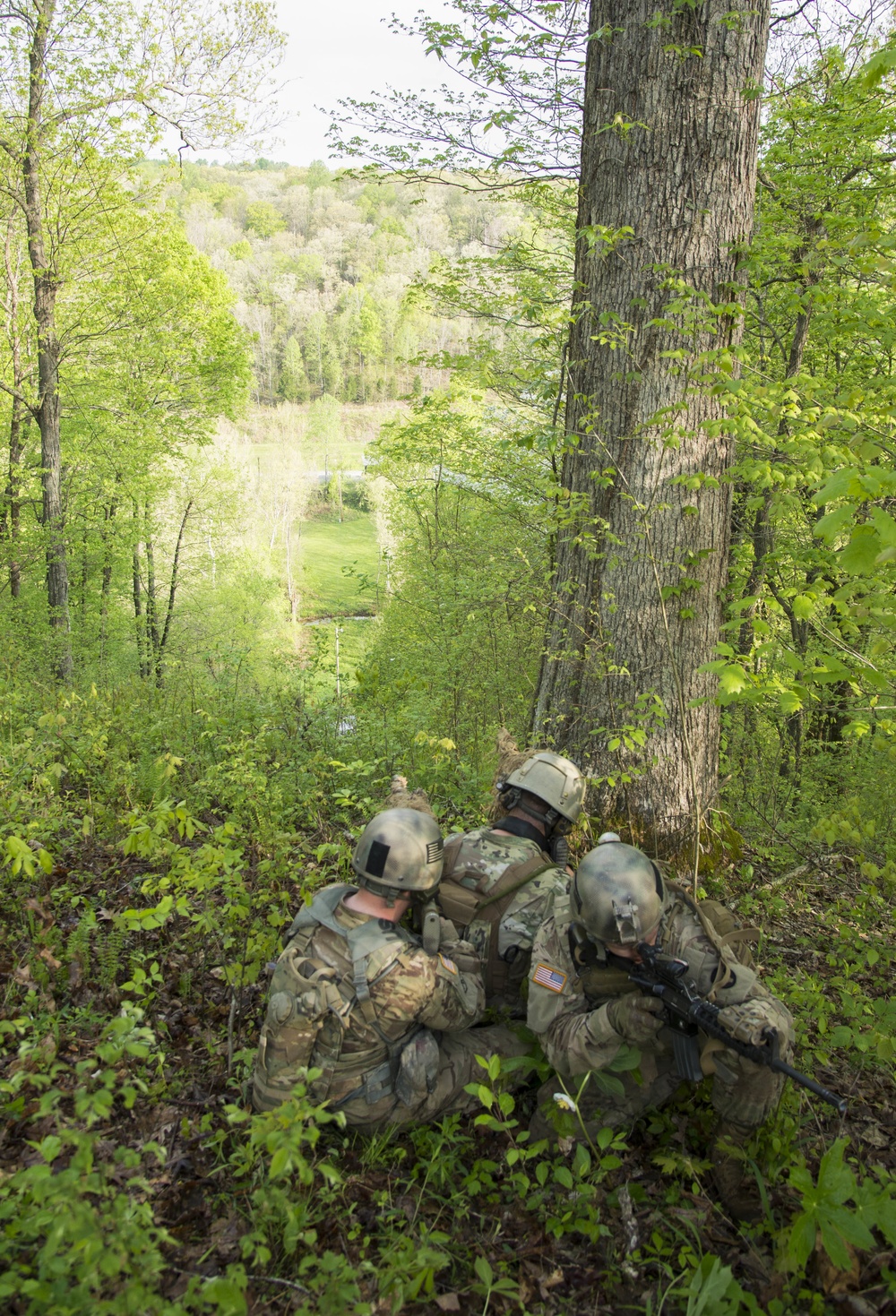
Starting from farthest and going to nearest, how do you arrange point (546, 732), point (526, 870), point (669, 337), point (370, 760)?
point (370, 760) < point (546, 732) < point (669, 337) < point (526, 870)

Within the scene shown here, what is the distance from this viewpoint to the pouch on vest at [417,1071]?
3248mm

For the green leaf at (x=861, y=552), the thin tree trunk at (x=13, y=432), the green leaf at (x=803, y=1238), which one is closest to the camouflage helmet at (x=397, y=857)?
the green leaf at (x=803, y=1238)

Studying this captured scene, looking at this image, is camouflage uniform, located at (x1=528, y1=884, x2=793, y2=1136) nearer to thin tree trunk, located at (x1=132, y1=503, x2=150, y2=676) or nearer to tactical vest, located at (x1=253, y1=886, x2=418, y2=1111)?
tactical vest, located at (x1=253, y1=886, x2=418, y2=1111)

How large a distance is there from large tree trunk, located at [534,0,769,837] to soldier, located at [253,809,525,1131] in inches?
66.7

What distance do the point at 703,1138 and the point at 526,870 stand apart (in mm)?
1350

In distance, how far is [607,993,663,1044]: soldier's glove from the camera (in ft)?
9.59

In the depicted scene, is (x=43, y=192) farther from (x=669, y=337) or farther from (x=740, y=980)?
(x=740, y=980)

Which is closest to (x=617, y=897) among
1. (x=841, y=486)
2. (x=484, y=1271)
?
(x=484, y=1271)

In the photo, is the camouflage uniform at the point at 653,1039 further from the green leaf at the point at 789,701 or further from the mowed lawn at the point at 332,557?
the mowed lawn at the point at 332,557

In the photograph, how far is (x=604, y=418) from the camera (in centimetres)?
489

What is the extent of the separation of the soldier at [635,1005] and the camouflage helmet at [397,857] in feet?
2.00

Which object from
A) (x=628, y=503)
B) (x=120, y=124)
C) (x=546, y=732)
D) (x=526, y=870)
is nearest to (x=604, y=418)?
(x=628, y=503)

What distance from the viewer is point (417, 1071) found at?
3.25 metres

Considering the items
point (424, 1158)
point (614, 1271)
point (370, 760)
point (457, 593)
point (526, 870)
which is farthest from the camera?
point (457, 593)
